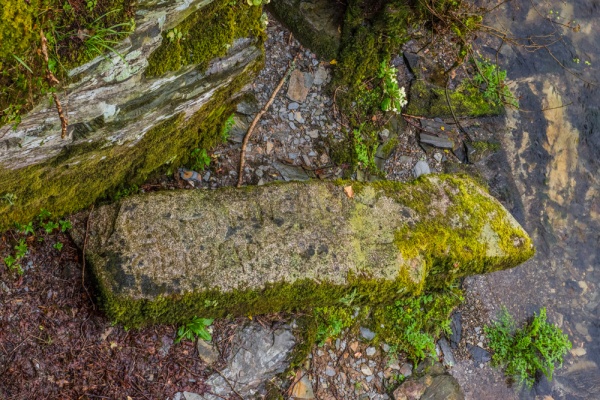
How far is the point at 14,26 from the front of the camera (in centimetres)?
274

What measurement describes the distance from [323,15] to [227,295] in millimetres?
3402

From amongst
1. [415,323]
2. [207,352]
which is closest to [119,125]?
[207,352]

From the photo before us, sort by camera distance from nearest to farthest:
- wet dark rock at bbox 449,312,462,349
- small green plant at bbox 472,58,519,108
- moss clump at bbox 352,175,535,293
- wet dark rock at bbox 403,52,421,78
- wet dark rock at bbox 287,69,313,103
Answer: moss clump at bbox 352,175,535,293, wet dark rock at bbox 287,69,313,103, wet dark rock at bbox 449,312,462,349, wet dark rock at bbox 403,52,421,78, small green plant at bbox 472,58,519,108

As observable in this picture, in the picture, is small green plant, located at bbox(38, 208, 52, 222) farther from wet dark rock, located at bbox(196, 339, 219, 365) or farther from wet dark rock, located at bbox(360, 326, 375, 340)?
wet dark rock, located at bbox(360, 326, 375, 340)

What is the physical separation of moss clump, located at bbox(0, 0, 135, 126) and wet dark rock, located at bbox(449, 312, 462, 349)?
15.4 feet

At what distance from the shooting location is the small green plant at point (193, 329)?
4676 mm

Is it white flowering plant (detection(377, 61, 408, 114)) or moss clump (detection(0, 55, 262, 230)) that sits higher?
moss clump (detection(0, 55, 262, 230))

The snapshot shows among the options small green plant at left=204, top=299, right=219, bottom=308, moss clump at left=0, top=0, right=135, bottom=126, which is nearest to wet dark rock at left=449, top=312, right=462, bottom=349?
small green plant at left=204, top=299, right=219, bottom=308

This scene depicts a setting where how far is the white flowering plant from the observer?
6.63 m

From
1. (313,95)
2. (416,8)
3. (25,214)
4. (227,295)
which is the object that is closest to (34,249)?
(25,214)

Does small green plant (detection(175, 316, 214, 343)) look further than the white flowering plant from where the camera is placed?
No

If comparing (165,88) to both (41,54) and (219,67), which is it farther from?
(41,54)

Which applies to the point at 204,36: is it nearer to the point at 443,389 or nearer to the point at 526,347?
the point at 443,389

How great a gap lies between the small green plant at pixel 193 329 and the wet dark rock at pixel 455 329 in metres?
2.87
